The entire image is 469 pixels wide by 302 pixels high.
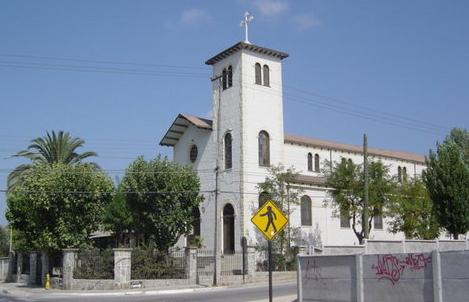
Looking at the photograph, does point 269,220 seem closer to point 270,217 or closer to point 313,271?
point 270,217

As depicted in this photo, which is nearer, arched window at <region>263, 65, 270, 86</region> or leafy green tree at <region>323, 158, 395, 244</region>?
leafy green tree at <region>323, 158, 395, 244</region>

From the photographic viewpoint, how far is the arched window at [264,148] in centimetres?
4412

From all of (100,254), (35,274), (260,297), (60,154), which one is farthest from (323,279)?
(60,154)

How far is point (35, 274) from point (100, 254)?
7.85m

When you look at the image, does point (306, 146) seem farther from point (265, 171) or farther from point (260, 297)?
point (260, 297)

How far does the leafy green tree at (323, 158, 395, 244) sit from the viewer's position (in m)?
41.1

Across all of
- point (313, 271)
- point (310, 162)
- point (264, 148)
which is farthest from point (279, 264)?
point (313, 271)

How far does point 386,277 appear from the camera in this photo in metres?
15.4

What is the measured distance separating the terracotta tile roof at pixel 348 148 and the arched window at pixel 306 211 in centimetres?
480

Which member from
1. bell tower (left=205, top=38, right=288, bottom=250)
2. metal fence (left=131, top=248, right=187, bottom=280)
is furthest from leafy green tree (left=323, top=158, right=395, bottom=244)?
metal fence (left=131, top=248, right=187, bottom=280)

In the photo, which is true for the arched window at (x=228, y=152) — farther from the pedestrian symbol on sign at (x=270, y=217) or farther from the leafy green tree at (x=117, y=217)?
the pedestrian symbol on sign at (x=270, y=217)

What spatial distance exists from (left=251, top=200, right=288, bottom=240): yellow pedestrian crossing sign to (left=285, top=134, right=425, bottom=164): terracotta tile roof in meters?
32.2

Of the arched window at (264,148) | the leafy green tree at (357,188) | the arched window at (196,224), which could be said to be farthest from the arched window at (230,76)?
the leafy green tree at (357,188)

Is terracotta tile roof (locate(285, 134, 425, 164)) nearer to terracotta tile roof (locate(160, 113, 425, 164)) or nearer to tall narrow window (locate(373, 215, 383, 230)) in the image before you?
terracotta tile roof (locate(160, 113, 425, 164))
